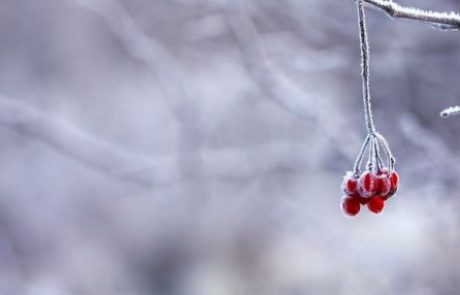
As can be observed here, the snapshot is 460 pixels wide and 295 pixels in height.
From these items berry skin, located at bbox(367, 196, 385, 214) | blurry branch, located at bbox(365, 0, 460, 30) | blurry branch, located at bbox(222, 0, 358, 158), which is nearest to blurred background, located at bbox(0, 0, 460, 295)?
blurry branch, located at bbox(222, 0, 358, 158)

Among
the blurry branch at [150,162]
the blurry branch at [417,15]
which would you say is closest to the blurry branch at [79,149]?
the blurry branch at [150,162]

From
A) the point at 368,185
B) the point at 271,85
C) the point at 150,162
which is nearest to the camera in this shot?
the point at 368,185

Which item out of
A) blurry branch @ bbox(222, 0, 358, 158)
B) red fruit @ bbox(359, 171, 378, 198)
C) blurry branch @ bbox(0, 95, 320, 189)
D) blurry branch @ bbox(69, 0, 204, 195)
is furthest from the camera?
blurry branch @ bbox(0, 95, 320, 189)

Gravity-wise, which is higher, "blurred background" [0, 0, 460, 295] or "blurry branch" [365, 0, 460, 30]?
"blurred background" [0, 0, 460, 295]

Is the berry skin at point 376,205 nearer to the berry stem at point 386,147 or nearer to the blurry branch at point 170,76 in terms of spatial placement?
the berry stem at point 386,147

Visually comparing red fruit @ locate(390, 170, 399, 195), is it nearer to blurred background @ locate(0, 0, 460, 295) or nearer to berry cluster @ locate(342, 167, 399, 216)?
berry cluster @ locate(342, 167, 399, 216)

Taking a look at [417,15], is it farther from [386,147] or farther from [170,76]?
[170,76]

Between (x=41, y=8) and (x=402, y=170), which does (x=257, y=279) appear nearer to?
(x=402, y=170)

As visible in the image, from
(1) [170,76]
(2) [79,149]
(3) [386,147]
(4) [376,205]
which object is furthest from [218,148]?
(3) [386,147]
